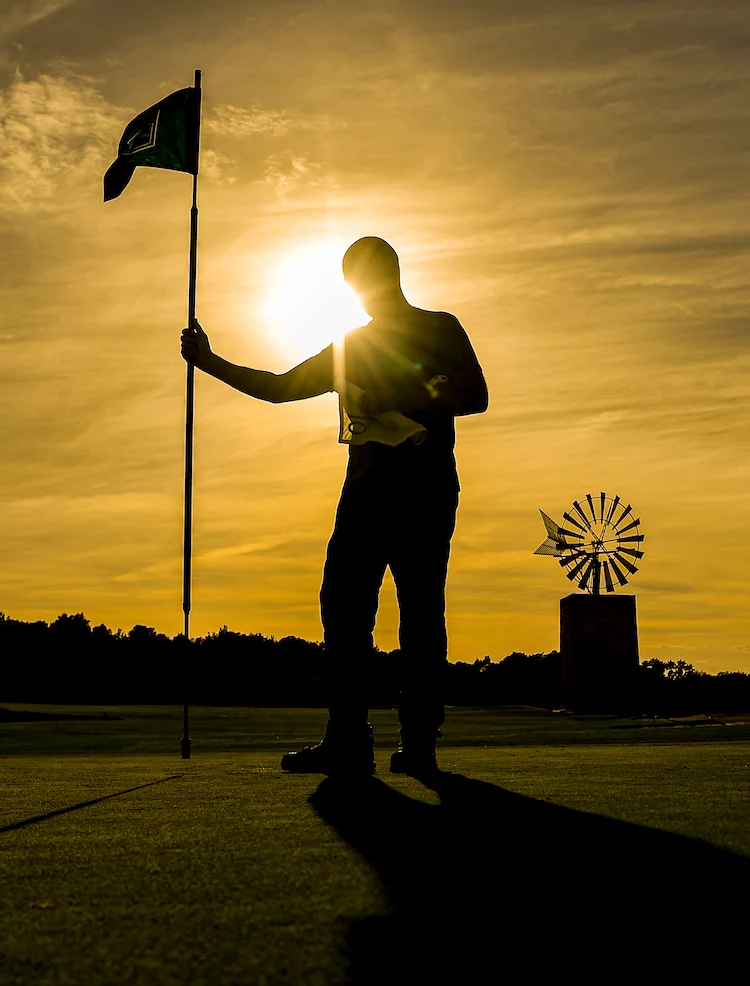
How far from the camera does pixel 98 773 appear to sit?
5.55m

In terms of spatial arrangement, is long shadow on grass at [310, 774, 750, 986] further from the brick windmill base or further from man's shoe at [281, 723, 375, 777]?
the brick windmill base

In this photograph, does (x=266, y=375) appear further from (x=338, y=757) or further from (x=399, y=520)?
(x=338, y=757)

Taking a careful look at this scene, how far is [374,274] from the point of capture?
4793 millimetres

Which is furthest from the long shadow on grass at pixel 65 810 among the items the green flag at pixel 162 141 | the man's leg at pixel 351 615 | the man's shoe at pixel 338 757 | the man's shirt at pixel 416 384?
the green flag at pixel 162 141

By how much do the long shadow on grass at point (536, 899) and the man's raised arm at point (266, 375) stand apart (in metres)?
2.32

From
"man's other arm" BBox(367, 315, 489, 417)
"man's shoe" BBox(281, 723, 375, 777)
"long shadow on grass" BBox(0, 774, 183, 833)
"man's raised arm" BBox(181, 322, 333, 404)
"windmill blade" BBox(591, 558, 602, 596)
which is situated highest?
"windmill blade" BBox(591, 558, 602, 596)

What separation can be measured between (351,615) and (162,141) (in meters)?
4.64

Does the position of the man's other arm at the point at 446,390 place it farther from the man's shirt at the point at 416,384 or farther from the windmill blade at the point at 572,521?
the windmill blade at the point at 572,521

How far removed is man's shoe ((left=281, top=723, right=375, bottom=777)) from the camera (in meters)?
4.34

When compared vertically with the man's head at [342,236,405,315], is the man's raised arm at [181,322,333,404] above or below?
below

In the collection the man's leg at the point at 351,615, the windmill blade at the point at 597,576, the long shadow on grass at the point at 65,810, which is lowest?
the long shadow on grass at the point at 65,810

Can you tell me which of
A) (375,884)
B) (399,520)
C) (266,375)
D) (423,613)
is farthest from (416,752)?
(375,884)

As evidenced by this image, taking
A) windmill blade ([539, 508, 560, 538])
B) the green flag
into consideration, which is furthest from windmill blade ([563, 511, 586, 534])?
the green flag

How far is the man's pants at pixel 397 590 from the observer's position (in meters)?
4.52
